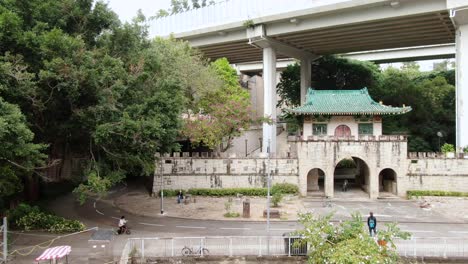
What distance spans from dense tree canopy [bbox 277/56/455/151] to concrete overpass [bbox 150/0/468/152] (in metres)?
4.98

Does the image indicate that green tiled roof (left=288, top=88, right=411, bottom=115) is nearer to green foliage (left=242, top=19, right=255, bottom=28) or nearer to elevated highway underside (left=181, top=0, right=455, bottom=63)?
elevated highway underside (left=181, top=0, right=455, bottom=63)

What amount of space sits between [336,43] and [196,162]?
79.2 ft

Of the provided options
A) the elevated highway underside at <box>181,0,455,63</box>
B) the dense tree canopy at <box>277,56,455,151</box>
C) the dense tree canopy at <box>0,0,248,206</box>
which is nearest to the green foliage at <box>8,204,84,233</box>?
the dense tree canopy at <box>0,0,248,206</box>

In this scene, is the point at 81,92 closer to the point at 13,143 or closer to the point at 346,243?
the point at 13,143

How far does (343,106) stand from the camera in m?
36.3

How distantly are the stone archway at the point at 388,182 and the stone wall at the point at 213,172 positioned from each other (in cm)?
978

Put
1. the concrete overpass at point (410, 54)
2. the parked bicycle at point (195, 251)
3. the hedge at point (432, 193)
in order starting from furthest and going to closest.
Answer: the concrete overpass at point (410, 54)
the hedge at point (432, 193)
the parked bicycle at point (195, 251)

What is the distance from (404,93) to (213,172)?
28.5 meters

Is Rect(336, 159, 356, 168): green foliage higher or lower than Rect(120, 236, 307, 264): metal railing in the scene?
higher

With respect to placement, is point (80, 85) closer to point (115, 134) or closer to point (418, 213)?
point (115, 134)

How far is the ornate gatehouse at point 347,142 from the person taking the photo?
111 ft

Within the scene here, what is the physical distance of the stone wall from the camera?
3591cm

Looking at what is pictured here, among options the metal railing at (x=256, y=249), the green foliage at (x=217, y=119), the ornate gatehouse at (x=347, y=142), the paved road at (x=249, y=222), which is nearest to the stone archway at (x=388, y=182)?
the ornate gatehouse at (x=347, y=142)

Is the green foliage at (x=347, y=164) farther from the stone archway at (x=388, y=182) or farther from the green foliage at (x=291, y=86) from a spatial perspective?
the green foliage at (x=291, y=86)
